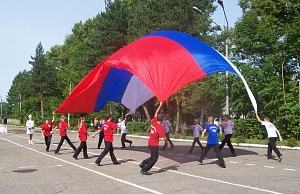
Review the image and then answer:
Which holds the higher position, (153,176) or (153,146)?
(153,146)

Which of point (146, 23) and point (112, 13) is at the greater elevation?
point (112, 13)

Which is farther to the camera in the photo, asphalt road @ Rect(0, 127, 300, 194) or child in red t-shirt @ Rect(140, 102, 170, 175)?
child in red t-shirt @ Rect(140, 102, 170, 175)

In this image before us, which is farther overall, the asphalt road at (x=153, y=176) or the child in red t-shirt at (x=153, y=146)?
the child in red t-shirt at (x=153, y=146)

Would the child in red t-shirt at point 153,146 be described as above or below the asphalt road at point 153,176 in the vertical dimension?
above

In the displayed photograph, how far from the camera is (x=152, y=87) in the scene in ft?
38.9

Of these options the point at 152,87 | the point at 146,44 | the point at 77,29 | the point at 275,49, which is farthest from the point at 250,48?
the point at 77,29

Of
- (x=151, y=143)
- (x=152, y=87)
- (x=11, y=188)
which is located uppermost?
(x=152, y=87)

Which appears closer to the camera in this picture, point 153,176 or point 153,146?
point 153,176

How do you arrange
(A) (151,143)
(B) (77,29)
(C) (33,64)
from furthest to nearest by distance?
1. (B) (77,29)
2. (C) (33,64)
3. (A) (151,143)

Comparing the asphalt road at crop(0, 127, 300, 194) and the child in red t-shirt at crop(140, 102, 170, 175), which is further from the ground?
the child in red t-shirt at crop(140, 102, 170, 175)

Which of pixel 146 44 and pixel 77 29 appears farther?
pixel 77 29

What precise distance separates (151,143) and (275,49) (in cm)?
1901

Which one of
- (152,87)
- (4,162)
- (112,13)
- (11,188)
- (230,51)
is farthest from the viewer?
(112,13)

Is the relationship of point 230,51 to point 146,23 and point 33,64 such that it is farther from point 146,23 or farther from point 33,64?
point 33,64
